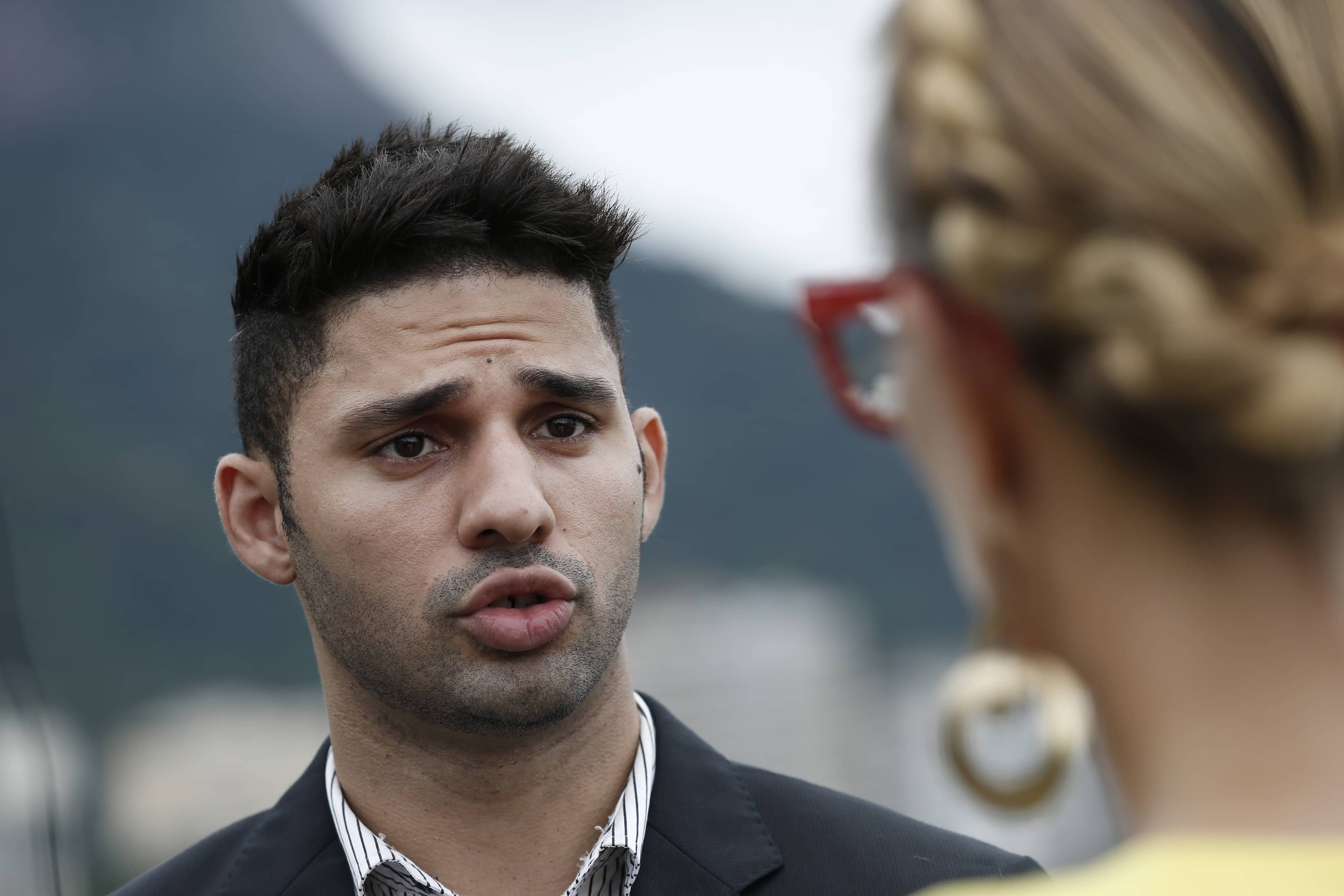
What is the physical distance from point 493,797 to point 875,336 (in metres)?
Result: 2.02

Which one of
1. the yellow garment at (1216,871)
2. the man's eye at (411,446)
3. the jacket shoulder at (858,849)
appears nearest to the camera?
the yellow garment at (1216,871)

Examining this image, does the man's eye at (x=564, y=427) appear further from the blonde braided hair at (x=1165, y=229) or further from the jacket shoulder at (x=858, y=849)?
the blonde braided hair at (x=1165, y=229)

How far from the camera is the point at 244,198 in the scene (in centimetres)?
9300

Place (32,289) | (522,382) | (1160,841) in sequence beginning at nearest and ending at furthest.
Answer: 1. (1160,841)
2. (522,382)
3. (32,289)

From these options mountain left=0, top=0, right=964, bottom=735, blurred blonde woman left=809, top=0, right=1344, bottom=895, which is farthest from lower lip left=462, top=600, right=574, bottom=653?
mountain left=0, top=0, right=964, bottom=735

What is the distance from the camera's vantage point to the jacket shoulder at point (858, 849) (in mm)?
3199

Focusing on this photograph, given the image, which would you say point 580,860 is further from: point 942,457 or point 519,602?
point 942,457

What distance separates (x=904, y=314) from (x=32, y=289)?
92761 millimetres

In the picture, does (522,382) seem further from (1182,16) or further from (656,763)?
(1182,16)

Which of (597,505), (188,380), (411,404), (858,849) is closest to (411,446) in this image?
(411,404)

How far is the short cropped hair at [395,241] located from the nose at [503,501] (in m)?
0.52

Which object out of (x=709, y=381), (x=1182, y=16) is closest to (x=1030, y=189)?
(x=1182, y=16)

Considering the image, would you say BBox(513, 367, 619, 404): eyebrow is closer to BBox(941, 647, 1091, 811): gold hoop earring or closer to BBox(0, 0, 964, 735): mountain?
BBox(941, 647, 1091, 811): gold hoop earring

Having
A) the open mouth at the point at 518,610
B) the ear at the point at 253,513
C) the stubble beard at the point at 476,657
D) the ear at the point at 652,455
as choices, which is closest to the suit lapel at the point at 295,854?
the stubble beard at the point at 476,657
